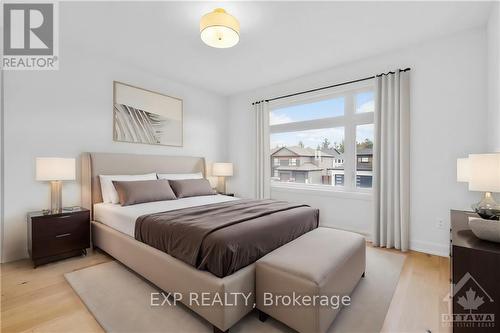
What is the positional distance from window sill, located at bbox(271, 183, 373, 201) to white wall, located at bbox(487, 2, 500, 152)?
58.5 inches

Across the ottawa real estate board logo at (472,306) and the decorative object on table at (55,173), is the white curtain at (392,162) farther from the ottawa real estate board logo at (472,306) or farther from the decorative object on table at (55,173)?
the decorative object on table at (55,173)

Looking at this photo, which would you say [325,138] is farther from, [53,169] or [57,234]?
[57,234]

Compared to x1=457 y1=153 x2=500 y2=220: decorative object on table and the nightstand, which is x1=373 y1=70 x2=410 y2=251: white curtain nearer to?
x1=457 y1=153 x2=500 y2=220: decorative object on table

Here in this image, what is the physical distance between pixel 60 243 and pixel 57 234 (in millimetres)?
111

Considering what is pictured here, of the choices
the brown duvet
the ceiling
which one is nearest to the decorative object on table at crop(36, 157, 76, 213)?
the brown duvet

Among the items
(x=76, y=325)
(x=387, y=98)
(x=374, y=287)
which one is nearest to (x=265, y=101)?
(x=387, y=98)

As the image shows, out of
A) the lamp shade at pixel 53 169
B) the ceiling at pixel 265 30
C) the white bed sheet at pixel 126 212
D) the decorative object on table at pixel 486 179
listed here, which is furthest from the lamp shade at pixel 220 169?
the decorative object on table at pixel 486 179

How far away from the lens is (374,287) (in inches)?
82.6

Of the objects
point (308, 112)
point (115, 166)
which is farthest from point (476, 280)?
point (115, 166)

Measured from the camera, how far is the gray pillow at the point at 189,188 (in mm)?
3484

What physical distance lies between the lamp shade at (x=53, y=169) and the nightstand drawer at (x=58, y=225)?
1.45 ft

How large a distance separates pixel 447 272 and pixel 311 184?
220 centimetres

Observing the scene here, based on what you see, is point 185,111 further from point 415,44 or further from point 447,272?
point 447,272

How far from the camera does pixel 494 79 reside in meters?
2.22
